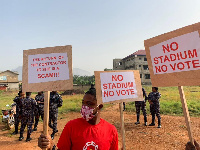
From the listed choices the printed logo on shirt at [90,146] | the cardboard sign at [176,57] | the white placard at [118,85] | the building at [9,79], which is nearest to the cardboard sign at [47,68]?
the white placard at [118,85]

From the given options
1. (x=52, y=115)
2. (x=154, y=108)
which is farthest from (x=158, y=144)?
(x=52, y=115)

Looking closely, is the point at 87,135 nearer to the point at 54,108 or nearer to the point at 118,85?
the point at 118,85

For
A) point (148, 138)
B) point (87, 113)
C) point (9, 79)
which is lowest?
point (148, 138)

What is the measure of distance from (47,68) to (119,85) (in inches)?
60.4

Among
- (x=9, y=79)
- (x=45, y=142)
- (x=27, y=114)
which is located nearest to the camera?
(x=45, y=142)

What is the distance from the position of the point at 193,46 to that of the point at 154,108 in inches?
242

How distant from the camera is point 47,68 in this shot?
9.14ft

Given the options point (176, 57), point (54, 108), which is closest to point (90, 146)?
point (176, 57)

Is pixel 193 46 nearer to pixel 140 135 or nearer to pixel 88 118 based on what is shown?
pixel 88 118

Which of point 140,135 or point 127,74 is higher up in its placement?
point 127,74

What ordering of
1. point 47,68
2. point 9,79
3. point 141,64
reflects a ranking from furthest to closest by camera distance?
point 9,79 → point 141,64 → point 47,68

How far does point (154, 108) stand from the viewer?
7.85m

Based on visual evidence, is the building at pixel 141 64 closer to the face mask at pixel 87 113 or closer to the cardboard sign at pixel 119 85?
the cardboard sign at pixel 119 85

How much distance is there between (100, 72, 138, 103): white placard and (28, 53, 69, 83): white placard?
3.04 ft
